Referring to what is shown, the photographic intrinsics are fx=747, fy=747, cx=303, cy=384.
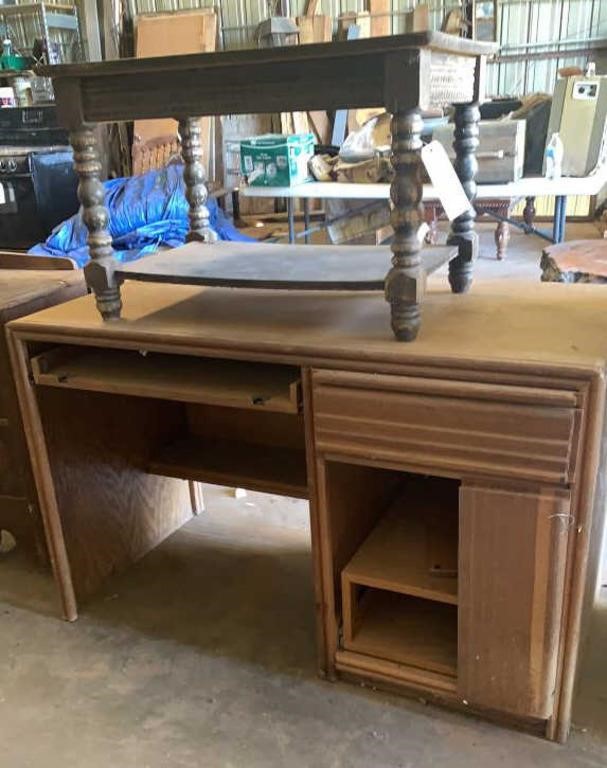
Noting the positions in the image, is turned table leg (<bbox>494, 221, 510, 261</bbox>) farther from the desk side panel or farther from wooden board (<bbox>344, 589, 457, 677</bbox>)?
wooden board (<bbox>344, 589, 457, 677</bbox>)

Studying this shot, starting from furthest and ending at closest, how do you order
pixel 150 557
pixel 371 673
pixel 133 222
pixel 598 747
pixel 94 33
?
1. pixel 94 33
2. pixel 133 222
3. pixel 150 557
4. pixel 371 673
5. pixel 598 747

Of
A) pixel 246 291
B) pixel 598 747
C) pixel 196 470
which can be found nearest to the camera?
pixel 598 747

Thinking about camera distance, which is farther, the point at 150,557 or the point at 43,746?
the point at 150,557

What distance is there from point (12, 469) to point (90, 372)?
1.87 feet

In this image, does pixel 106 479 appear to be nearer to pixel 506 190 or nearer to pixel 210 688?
pixel 210 688

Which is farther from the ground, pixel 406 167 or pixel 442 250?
pixel 406 167

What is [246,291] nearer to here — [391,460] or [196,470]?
[196,470]

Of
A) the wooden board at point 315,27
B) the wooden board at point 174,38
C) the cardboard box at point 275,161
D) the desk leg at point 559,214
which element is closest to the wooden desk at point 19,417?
the cardboard box at point 275,161

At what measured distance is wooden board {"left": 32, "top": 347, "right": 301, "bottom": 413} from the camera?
1.43 meters

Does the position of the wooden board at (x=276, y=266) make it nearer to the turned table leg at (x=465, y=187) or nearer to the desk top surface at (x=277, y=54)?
the turned table leg at (x=465, y=187)

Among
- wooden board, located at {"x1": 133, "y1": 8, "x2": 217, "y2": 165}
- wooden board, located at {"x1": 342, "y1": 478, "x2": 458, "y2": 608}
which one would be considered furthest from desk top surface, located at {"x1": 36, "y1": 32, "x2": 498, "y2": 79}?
wooden board, located at {"x1": 133, "y1": 8, "x2": 217, "y2": 165}

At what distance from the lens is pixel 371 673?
1554 mm

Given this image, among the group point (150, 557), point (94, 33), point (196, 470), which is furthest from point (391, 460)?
point (94, 33)

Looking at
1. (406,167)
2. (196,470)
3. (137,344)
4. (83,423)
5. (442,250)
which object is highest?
(406,167)
